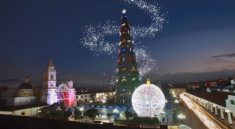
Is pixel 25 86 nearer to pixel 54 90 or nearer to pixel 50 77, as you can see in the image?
pixel 50 77

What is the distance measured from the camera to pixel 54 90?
64.5 metres

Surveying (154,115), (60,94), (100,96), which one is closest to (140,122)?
(154,115)

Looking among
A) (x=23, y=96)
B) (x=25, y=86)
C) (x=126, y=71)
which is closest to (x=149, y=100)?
(x=126, y=71)

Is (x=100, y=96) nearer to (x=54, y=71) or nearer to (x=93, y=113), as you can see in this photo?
(x=54, y=71)

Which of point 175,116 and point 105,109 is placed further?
point 105,109

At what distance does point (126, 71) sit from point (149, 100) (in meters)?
34.6

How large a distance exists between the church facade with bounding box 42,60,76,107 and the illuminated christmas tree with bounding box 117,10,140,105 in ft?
47.1

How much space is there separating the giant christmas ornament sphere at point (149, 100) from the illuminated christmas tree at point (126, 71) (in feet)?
108

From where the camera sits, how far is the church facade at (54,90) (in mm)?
63250

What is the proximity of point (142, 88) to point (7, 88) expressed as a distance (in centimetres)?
4622

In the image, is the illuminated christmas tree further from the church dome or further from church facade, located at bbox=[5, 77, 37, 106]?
the church dome

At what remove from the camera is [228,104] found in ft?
116

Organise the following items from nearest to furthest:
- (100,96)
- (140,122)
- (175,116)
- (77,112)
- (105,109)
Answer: (140,122), (175,116), (77,112), (105,109), (100,96)

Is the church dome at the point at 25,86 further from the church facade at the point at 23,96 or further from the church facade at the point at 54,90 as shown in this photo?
the church facade at the point at 54,90
